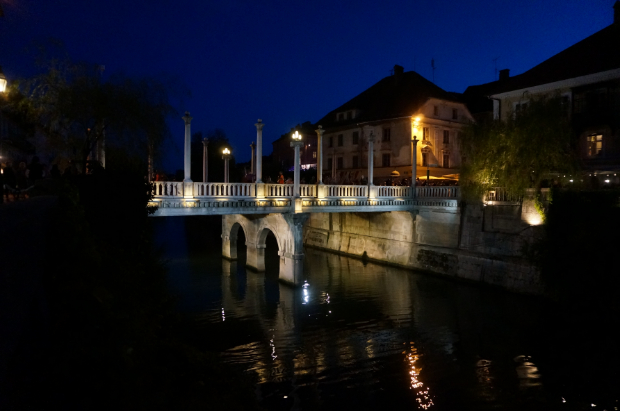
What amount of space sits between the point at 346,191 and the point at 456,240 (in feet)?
25.9

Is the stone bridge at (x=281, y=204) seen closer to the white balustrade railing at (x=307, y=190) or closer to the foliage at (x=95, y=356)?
the white balustrade railing at (x=307, y=190)

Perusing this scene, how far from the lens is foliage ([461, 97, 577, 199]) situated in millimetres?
22812

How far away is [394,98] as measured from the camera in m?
44.7

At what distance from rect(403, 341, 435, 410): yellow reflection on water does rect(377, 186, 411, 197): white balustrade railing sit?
41.7 feet

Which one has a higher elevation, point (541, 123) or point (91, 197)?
point (541, 123)

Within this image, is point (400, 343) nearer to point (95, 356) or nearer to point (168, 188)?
point (168, 188)

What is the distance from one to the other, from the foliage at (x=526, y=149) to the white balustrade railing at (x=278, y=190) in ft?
35.8

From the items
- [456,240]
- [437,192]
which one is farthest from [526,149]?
[456,240]

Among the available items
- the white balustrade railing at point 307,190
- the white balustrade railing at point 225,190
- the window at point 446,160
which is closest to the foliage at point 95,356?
the white balustrade railing at point 225,190

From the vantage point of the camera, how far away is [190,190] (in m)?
20.0

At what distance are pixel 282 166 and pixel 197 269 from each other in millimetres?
39463

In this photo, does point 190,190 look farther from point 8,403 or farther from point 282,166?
point 282,166

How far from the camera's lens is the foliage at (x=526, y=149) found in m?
22.8

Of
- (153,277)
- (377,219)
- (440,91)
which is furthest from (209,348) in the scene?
(440,91)
